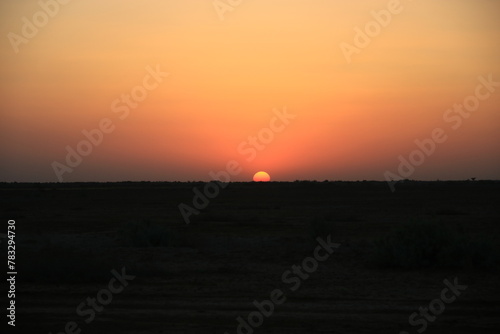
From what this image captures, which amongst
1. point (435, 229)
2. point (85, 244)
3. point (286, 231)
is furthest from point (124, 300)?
point (286, 231)

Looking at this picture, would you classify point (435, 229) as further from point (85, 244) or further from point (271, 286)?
point (85, 244)

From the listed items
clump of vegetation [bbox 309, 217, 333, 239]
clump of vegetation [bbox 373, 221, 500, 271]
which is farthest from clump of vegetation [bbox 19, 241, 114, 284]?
clump of vegetation [bbox 309, 217, 333, 239]

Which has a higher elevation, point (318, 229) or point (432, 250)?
point (318, 229)

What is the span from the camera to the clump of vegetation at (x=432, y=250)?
19.2 metres

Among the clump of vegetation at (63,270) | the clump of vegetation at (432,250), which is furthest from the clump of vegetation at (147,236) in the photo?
the clump of vegetation at (432,250)
